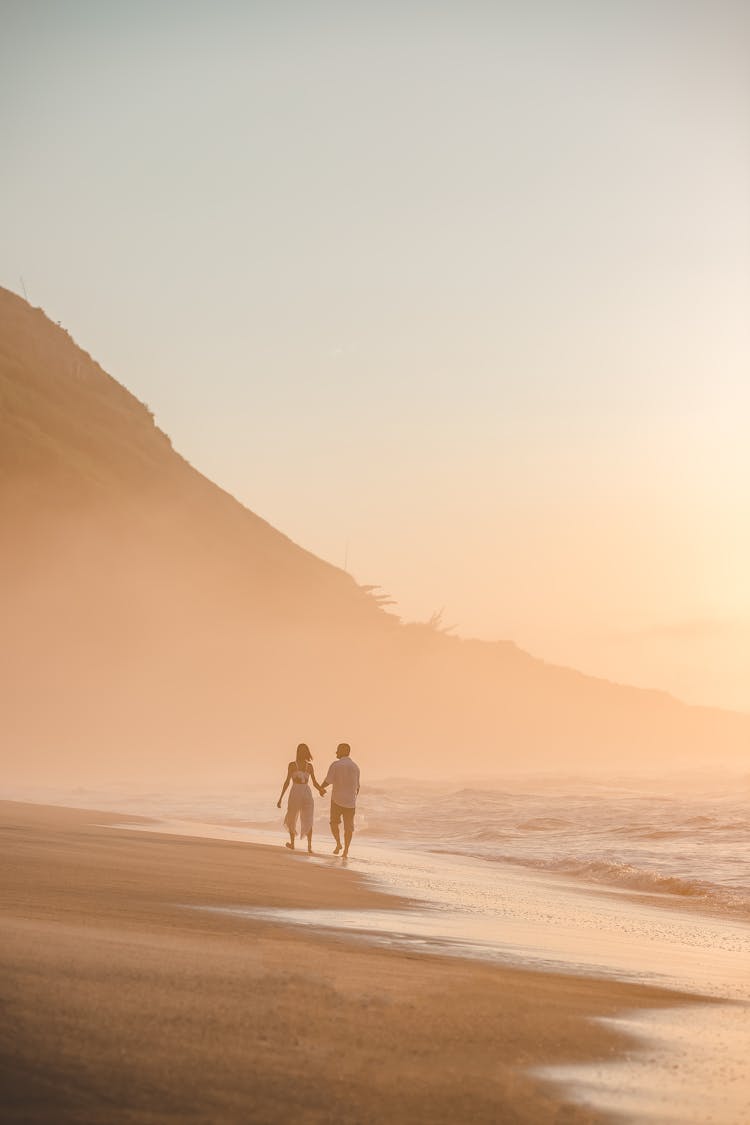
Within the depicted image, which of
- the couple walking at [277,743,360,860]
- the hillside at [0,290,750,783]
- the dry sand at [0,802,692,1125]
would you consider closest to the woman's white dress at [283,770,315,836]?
the couple walking at [277,743,360,860]

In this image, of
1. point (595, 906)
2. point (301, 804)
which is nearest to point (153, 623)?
point (301, 804)

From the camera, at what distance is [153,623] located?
8200 centimetres

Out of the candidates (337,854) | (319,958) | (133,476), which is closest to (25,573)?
(133,476)

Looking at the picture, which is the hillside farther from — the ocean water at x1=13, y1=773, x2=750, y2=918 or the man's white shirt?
the man's white shirt

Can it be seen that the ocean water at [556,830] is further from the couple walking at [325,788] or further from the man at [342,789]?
the man at [342,789]

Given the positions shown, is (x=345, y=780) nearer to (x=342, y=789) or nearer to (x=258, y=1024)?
(x=342, y=789)

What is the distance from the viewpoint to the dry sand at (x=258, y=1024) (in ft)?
10.6

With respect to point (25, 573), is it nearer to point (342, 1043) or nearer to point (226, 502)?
point (226, 502)

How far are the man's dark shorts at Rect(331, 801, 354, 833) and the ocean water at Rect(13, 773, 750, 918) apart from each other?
2.02m

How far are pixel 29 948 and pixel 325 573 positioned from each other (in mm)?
100912

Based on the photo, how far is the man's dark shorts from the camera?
15.9 m

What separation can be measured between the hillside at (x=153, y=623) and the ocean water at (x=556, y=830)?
2011 centimetres

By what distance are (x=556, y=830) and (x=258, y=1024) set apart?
18.6m

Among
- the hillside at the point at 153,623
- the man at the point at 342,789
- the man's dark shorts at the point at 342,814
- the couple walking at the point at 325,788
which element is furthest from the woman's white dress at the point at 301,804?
the hillside at the point at 153,623
